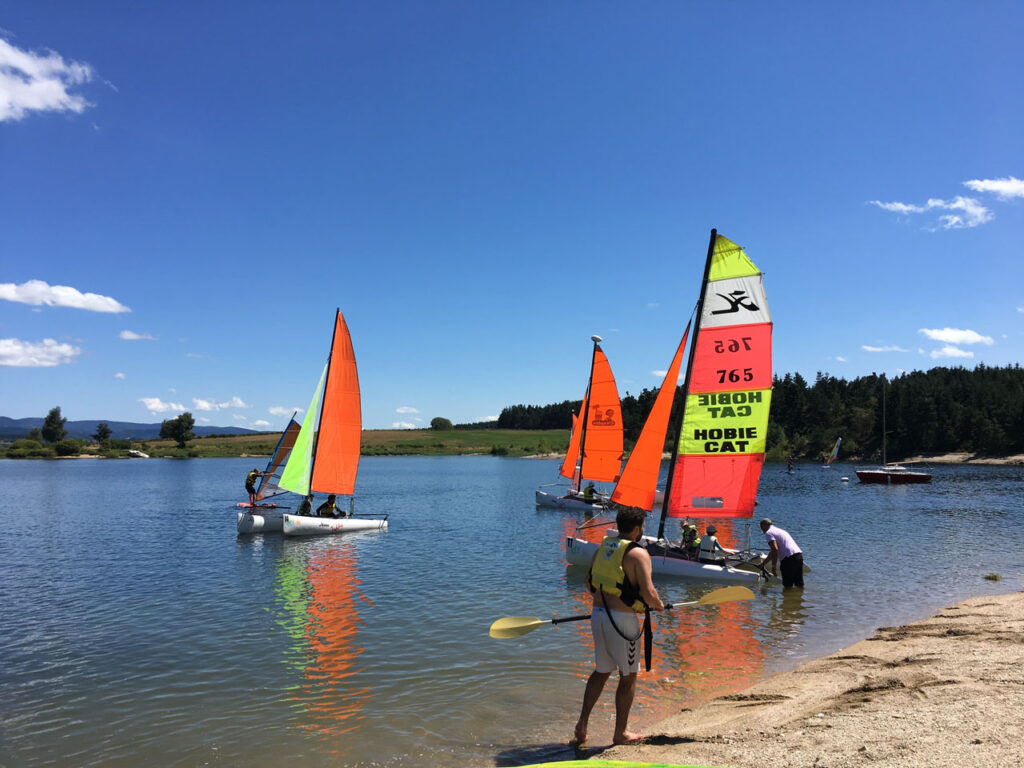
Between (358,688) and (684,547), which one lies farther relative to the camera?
(684,547)

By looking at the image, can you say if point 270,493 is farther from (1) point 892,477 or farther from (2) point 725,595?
(1) point 892,477

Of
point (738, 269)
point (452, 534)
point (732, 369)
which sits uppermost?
point (738, 269)

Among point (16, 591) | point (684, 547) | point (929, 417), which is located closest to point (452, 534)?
point (684, 547)

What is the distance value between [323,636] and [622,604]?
9618 mm

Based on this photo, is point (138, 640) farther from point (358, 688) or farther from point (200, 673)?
point (358, 688)

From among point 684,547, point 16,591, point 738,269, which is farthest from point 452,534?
point 738,269

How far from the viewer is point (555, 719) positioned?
9.70 meters

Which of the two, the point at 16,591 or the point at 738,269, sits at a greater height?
the point at 738,269

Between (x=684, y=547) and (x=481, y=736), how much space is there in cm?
1223

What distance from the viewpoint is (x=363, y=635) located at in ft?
47.9

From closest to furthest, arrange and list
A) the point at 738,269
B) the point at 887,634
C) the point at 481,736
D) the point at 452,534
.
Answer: the point at 481,736, the point at 887,634, the point at 738,269, the point at 452,534

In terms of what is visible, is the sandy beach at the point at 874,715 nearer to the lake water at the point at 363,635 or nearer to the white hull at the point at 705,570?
the lake water at the point at 363,635

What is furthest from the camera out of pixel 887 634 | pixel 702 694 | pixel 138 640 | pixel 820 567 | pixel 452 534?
pixel 452 534

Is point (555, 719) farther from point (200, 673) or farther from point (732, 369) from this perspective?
point (732, 369)
